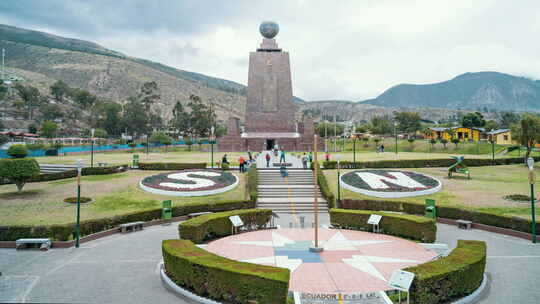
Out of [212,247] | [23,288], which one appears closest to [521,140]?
[212,247]

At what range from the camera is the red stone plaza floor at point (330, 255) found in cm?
1139

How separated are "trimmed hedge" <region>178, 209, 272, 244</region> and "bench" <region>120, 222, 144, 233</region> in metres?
4.05

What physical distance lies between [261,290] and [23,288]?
7327mm

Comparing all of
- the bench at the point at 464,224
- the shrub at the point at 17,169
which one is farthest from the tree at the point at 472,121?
the shrub at the point at 17,169

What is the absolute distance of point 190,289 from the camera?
36.1 feet

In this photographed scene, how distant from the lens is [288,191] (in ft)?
92.0

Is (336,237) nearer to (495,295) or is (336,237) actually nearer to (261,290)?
(495,295)

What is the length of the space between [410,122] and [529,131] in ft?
179

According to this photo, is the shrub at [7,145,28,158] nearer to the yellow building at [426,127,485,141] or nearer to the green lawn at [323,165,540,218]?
the green lawn at [323,165,540,218]

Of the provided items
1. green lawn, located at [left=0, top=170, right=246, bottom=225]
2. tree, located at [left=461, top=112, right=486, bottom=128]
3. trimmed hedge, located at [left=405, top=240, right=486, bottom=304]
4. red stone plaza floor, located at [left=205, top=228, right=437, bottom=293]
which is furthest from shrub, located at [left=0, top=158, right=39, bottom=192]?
tree, located at [left=461, top=112, right=486, bottom=128]

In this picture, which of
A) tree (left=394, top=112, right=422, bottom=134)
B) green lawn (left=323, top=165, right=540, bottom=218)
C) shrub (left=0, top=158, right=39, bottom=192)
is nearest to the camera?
green lawn (left=323, top=165, right=540, bottom=218)

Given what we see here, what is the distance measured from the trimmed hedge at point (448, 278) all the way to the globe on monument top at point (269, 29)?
5867cm

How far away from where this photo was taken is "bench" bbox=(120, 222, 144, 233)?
61.9ft

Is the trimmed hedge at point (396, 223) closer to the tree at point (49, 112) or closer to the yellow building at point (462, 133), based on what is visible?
the yellow building at point (462, 133)
